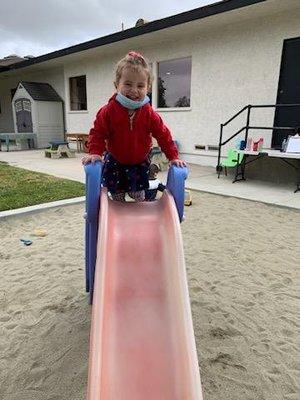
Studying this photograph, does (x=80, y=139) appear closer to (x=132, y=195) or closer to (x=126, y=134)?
(x=132, y=195)

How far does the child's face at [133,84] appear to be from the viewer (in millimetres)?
2109

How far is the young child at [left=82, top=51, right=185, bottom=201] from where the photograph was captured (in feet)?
7.04

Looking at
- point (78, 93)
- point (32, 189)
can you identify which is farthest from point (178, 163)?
point (78, 93)

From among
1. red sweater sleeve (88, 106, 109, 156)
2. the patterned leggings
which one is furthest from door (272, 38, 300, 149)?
red sweater sleeve (88, 106, 109, 156)

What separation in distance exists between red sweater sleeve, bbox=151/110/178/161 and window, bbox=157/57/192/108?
7261 millimetres

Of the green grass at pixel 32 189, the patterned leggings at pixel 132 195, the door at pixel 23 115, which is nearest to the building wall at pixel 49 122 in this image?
the door at pixel 23 115

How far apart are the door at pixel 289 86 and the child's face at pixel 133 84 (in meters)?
5.85

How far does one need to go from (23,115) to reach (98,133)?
13330 millimetres

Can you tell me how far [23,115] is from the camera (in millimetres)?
14188

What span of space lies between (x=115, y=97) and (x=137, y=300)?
1.35m

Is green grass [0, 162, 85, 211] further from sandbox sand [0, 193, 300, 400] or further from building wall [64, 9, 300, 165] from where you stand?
building wall [64, 9, 300, 165]

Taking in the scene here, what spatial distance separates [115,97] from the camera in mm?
2246

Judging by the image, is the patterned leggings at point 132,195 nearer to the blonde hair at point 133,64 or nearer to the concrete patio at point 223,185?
the blonde hair at point 133,64

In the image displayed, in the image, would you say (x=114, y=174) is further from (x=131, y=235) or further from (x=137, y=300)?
(x=137, y=300)
